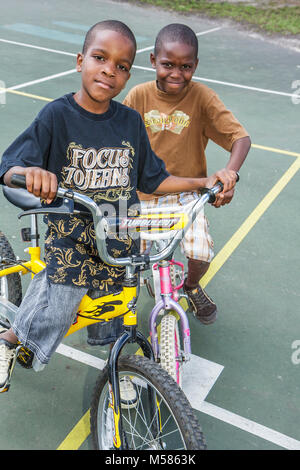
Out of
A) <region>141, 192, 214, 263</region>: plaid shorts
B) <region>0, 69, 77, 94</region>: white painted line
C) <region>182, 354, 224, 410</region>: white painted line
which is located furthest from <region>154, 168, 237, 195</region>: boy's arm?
<region>0, 69, 77, 94</region>: white painted line

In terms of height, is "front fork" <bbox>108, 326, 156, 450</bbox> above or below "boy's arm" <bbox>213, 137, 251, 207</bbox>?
below

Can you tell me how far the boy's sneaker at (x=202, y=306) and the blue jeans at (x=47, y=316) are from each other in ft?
4.38

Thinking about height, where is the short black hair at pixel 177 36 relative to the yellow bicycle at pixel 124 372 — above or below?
above

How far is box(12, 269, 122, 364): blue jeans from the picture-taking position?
2309 millimetres

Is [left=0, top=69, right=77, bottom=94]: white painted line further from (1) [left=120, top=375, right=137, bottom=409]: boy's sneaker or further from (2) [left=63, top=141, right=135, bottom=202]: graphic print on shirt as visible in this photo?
(1) [left=120, top=375, right=137, bottom=409]: boy's sneaker

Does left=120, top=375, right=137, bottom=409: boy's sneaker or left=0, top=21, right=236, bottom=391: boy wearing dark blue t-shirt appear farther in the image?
left=120, top=375, right=137, bottom=409: boy's sneaker

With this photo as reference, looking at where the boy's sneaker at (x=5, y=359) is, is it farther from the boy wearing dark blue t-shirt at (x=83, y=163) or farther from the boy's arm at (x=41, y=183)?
the boy's arm at (x=41, y=183)

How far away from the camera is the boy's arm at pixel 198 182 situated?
231cm

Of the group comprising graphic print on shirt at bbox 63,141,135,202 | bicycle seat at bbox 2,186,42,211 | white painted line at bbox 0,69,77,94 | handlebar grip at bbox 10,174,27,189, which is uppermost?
handlebar grip at bbox 10,174,27,189

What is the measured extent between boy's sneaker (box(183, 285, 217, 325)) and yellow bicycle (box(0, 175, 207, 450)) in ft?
Result: 2.96

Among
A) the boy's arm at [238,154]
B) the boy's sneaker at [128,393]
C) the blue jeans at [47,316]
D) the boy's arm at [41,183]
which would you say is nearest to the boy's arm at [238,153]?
the boy's arm at [238,154]

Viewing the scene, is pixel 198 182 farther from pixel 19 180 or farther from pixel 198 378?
pixel 198 378

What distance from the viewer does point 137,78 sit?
9.20 m
